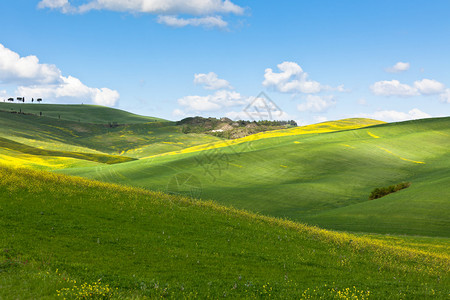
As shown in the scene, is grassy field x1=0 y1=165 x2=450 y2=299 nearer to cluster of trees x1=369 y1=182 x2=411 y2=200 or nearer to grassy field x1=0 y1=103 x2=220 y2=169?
cluster of trees x1=369 y1=182 x2=411 y2=200

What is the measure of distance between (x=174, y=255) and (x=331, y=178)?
4205 cm

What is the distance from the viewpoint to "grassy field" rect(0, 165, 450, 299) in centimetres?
1321

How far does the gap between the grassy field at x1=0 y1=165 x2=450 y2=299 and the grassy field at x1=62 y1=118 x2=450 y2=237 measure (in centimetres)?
1005

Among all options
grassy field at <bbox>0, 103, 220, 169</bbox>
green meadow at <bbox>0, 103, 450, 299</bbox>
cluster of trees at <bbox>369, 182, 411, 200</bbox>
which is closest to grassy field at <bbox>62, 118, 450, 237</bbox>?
green meadow at <bbox>0, 103, 450, 299</bbox>

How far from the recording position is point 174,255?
1714 cm

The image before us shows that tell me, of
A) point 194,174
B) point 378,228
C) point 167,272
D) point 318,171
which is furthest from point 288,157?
point 167,272

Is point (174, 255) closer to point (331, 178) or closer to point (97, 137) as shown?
point (331, 178)

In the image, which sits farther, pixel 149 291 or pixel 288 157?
pixel 288 157

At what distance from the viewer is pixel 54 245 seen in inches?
651

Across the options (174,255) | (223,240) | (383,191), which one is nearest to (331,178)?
(383,191)

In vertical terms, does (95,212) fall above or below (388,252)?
above

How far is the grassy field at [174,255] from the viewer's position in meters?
13.2

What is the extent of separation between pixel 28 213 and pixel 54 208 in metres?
1.75

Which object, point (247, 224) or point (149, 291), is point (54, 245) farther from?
point (247, 224)
